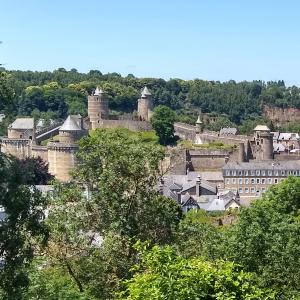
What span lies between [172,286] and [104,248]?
245 inches

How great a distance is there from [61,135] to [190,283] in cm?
5713

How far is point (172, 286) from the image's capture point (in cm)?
1127

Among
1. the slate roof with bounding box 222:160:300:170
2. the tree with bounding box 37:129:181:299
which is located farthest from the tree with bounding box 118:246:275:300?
the slate roof with bounding box 222:160:300:170

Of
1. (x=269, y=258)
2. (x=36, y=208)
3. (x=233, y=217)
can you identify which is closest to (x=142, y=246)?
(x=36, y=208)

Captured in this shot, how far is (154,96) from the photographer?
144625mm

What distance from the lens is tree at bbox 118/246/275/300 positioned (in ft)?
36.8

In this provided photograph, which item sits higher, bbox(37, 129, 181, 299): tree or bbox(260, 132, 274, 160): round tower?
bbox(37, 129, 181, 299): tree

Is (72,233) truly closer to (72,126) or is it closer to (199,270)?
(199,270)

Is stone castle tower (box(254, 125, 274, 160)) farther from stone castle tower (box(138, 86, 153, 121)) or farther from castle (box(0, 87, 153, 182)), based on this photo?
stone castle tower (box(138, 86, 153, 121))

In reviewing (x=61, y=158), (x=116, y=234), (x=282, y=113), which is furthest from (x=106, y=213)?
(x=282, y=113)

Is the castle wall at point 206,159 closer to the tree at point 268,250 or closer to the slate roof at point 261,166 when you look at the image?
the slate roof at point 261,166

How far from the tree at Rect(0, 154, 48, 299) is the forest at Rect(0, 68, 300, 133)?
87982 mm

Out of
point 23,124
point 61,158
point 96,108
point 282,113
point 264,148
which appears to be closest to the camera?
point 61,158

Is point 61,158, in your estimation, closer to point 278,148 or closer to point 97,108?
point 97,108
